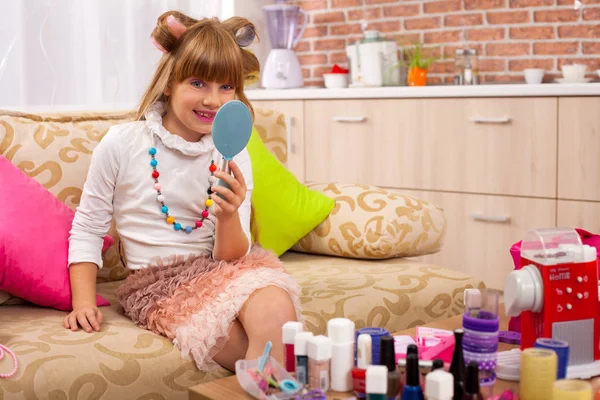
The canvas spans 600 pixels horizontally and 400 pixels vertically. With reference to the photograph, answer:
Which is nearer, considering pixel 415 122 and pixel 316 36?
pixel 415 122

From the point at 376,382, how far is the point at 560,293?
372 mm

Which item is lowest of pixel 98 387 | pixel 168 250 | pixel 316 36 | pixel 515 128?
pixel 98 387

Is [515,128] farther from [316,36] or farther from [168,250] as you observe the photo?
[168,250]

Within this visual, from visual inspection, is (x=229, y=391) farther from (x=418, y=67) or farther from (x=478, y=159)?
(x=418, y=67)

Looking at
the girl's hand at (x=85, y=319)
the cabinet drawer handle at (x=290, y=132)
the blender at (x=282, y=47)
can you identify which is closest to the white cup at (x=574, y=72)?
the cabinet drawer handle at (x=290, y=132)

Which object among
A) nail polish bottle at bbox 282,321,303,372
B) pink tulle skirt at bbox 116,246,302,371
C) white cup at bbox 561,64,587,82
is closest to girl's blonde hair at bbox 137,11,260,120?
pink tulle skirt at bbox 116,246,302,371

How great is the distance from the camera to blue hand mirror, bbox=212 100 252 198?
63.3 inches

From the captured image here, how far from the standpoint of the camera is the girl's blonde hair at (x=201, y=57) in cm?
190

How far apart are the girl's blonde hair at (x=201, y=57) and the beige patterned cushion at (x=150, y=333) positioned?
0.52 meters

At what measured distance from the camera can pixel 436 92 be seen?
3.41 meters

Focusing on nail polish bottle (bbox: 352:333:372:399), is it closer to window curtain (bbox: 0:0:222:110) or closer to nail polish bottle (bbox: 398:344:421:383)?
nail polish bottle (bbox: 398:344:421:383)

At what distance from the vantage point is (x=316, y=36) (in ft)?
14.4

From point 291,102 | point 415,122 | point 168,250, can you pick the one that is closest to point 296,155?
point 291,102

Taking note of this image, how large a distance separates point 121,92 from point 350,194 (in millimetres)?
1537
